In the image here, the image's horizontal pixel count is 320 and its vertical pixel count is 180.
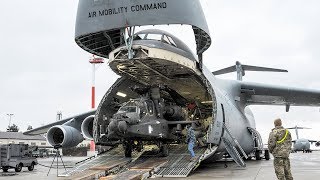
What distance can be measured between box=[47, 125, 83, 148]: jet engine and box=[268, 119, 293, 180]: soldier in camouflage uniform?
884cm

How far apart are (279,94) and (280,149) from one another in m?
9.98

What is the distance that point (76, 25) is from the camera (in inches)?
415

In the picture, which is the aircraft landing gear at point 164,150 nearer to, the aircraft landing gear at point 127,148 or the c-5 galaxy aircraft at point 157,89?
the c-5 galaxy aircraft at point 157,89

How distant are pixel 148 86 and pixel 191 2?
4.56 m

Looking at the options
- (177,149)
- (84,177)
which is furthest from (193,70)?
(84,177)

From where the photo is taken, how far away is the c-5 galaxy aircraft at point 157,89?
32.7 ft

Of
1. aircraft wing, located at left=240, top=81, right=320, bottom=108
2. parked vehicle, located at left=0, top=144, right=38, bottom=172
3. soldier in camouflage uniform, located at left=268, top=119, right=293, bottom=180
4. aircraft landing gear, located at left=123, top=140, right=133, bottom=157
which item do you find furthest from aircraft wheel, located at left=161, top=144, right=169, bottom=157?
parked vehicle, located at left=0, top=144, right=38, bottom=172

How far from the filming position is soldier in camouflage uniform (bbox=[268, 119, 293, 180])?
25.1ft

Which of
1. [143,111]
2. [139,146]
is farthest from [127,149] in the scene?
[143,111]

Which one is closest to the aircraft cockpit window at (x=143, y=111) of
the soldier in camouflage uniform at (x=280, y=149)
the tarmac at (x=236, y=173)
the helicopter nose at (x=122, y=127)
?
the helicopter nose at (x=122, y=127)

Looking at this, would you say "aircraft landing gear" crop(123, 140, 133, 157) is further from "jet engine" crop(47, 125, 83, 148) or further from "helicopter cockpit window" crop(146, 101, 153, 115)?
"jet engine" crop(47, 125, 83, 148)

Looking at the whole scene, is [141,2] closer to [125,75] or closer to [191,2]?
[191,2]

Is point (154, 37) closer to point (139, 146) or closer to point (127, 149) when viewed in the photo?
point (127, 149)

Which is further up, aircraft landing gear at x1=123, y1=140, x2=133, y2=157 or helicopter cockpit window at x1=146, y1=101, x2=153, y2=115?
helicopter cockpit window at x1=146, y1=101, x2=153, y2=115
